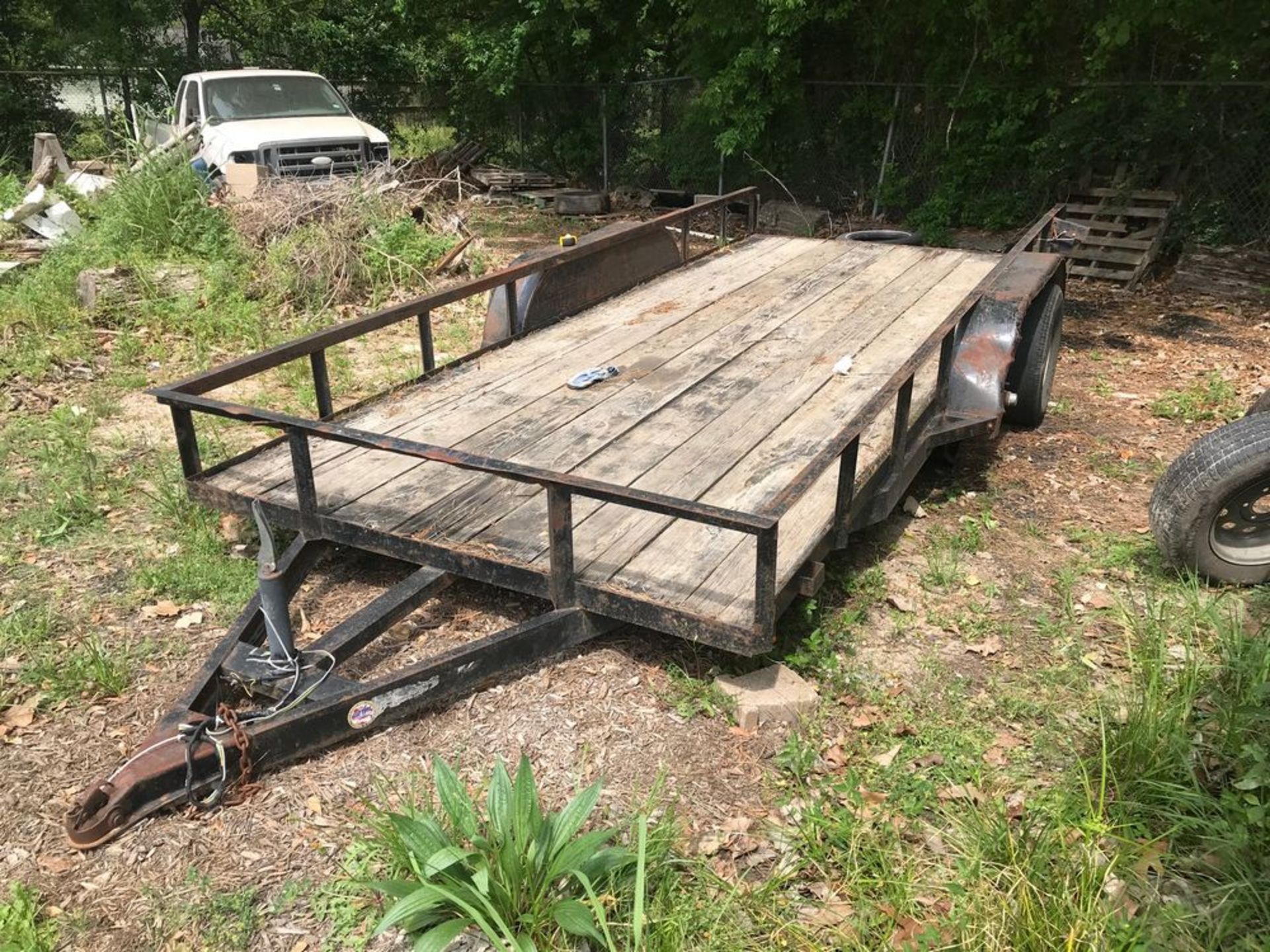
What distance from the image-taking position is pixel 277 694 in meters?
2.83

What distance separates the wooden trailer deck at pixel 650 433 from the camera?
329cm

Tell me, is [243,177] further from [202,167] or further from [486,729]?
[486,729]

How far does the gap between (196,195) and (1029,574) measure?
7.79 m

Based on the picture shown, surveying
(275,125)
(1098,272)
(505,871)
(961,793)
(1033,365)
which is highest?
(275,125)

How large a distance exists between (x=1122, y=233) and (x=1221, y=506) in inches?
297

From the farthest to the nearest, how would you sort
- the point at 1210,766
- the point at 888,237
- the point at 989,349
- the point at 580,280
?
the point at 888,237 → the point at 580,280 → the point at 989,349 → the point at 1210,766

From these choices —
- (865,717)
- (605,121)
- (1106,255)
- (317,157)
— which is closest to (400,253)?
(317,157)

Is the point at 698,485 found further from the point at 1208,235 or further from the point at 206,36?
the point at 206,36

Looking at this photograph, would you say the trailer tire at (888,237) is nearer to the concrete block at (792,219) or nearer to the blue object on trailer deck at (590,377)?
the blue object on trailer deck at (590,377)

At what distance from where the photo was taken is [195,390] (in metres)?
3.40

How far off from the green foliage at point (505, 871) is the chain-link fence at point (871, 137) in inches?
352

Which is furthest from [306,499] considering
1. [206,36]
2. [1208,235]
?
[206,36]

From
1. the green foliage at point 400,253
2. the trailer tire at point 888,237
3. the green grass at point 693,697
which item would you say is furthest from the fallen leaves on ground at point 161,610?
the trailer tire at point 888,237

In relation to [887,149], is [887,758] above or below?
below
